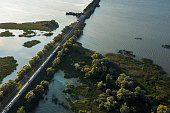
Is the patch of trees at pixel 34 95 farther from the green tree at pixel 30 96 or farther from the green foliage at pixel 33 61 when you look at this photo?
the green foliage at pixel 33 61

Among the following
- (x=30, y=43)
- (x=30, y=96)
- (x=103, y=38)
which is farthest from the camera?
(x=103, y=38)

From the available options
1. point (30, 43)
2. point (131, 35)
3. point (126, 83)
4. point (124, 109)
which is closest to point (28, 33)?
point (30, 43)

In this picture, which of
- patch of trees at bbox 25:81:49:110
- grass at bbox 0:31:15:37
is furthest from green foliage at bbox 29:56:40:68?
grass at bbox 0:31:15:37

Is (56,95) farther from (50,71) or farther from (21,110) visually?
(21,110)

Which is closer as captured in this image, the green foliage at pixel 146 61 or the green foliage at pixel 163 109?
the green foliage at pixel 163 109

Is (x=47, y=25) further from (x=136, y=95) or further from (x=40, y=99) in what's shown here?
(x=136, y=95)

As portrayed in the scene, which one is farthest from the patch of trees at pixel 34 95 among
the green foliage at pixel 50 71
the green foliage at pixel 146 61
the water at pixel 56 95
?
the green foliage at pixel 146 61

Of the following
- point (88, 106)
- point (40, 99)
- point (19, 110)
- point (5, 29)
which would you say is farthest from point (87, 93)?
point (5, 29)

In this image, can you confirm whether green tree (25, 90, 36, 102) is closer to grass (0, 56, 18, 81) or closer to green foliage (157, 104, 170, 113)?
grass (0, 56, 18, 81)
